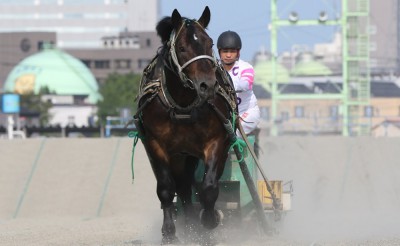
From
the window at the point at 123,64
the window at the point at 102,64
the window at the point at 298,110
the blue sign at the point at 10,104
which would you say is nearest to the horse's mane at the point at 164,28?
the blue sign at the point at 10,104

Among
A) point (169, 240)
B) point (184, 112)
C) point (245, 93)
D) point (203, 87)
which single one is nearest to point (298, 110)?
point (245, 93)

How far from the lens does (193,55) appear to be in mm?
10156

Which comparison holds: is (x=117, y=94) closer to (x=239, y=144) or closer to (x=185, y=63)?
(x=239, y=144)

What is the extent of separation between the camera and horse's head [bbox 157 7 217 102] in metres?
9.88

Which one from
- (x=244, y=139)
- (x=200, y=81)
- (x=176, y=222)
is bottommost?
(x=176, y=222)

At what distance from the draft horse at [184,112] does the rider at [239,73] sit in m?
0.99

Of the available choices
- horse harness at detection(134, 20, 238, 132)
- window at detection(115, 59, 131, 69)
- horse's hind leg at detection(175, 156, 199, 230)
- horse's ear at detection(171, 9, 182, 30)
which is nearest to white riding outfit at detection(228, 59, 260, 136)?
horse harness at detection(134, 20, 238, 132)

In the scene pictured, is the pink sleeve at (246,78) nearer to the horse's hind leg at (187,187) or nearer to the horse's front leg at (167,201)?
the horse's hind leg at (187,187)

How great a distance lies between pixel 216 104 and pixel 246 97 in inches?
→ 77.4

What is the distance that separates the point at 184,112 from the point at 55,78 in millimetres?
138036

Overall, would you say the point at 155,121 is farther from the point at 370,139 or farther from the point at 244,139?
the point at 370,139

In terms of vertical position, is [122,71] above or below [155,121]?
below

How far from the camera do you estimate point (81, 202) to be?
18.9m

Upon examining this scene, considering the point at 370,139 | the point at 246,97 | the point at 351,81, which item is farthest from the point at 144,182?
the point at 351,81
